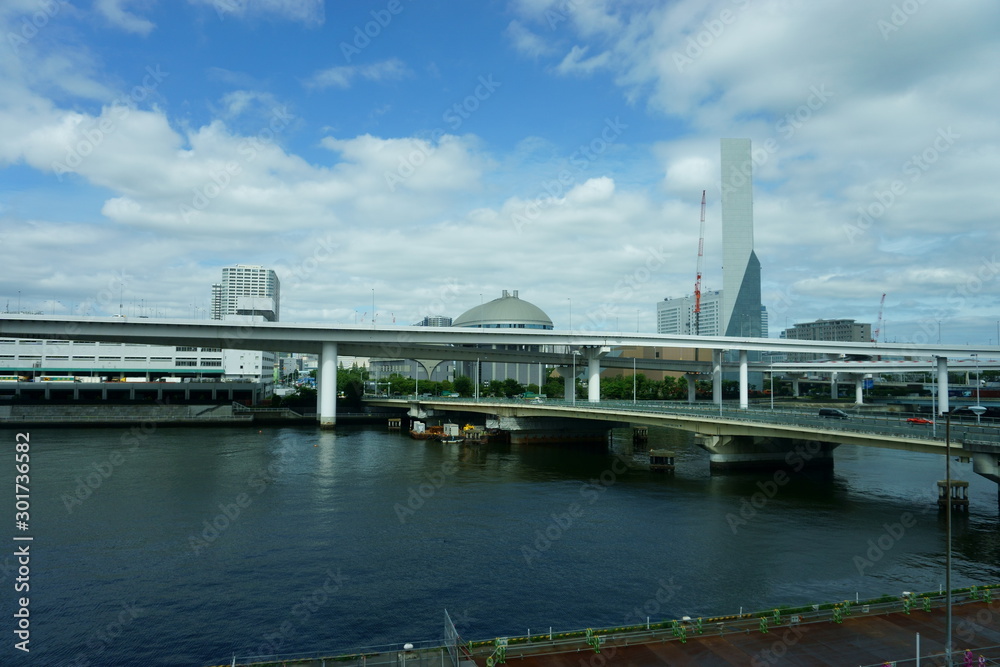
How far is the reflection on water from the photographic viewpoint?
22297mm

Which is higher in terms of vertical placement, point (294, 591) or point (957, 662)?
point (957, 662)

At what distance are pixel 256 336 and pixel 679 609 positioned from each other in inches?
2933

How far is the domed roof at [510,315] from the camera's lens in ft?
613

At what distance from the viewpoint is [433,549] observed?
30.7m

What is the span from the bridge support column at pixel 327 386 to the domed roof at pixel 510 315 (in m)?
94.9

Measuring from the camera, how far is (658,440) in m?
82.1

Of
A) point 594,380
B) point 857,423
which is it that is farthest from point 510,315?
point 857,423

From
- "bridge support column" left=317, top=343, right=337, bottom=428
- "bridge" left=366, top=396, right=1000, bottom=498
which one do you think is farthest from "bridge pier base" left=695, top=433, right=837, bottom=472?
"bridge support column" left=317, top=343, right=337, bottom=428

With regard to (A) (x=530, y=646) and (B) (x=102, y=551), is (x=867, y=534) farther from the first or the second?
(B) (x=102, y=551)

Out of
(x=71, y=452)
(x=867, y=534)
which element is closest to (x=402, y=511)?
(x=867, y=534)

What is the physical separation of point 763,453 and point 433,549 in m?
36.1

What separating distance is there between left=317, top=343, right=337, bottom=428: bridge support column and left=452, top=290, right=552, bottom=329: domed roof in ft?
311

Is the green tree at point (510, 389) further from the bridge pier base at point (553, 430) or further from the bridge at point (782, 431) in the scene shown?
the bridge pier base at point (553, 430)

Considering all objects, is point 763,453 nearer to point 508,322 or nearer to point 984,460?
point 984,460
